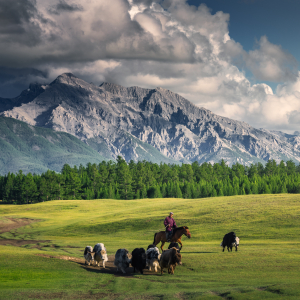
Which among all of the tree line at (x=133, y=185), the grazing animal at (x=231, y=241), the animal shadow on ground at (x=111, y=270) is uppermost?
the tree line at (x=133, y=185)

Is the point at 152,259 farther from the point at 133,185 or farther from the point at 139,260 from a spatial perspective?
the point at 133,185

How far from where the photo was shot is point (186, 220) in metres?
60.0

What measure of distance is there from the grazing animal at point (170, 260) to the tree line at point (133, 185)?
410 feet

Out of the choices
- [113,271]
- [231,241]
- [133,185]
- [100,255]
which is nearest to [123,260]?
[113,271]

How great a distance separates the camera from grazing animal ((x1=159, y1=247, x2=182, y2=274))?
2342 cm

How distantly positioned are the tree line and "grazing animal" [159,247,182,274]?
12507 cm

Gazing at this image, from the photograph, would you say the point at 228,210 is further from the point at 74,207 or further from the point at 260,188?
the point at 260,188

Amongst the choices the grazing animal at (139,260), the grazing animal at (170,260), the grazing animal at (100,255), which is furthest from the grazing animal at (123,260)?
the grazing animal at (170,260)

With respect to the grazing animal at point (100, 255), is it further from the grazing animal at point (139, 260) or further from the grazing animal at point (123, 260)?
the grazing animal at point (139, 260)

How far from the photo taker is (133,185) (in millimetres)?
164875

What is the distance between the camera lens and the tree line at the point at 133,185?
489 feet

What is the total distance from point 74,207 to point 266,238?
6843cm

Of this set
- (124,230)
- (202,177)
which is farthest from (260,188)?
(124,230)

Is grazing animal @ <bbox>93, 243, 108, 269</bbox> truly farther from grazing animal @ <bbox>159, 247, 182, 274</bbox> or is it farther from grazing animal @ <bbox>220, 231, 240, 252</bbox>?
grazing animal @ <bbox>220, 231, 240, 252</bbox>
